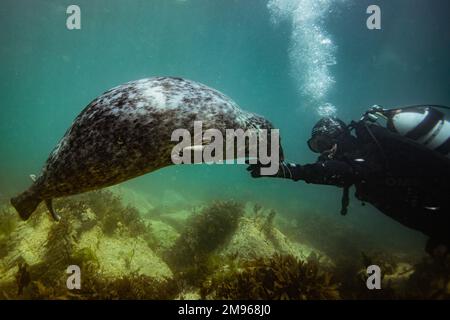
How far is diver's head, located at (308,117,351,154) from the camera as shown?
6.40m

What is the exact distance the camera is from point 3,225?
6.84m

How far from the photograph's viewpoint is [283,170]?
436 centimetres

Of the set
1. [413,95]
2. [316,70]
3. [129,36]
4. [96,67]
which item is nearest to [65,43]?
[129,36]

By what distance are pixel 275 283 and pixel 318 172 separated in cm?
195

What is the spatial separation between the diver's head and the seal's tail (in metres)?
5.42

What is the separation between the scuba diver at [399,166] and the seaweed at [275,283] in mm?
1520

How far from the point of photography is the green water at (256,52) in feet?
77.8

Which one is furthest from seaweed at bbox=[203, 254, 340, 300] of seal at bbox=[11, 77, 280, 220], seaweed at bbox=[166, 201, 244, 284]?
seal at bbox=[11, 77, 280, 220]

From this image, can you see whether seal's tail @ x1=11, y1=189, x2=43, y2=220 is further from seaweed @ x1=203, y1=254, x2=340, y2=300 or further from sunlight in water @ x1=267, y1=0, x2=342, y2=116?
sunlight in water @ x1=267, y1=0, x2=342, y2=116

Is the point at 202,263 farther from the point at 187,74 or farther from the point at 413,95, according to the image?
the point at 187,74

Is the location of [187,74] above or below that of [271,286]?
above

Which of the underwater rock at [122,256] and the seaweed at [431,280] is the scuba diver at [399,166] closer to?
the seaweed at [431,280]

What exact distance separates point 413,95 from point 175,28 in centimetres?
3318

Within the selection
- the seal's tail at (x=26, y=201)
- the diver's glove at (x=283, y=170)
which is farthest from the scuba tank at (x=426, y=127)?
the seal's tail at (x=26, y=201)
